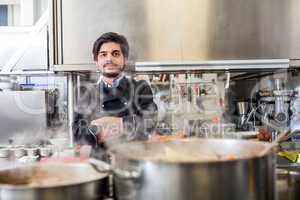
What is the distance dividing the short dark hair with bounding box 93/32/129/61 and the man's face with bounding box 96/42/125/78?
12 mm

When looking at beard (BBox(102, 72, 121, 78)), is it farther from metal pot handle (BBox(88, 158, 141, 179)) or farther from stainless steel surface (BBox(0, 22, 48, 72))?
metal pot handle (BBox(88, 158, 141, 179))

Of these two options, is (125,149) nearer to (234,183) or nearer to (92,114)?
(234,183)

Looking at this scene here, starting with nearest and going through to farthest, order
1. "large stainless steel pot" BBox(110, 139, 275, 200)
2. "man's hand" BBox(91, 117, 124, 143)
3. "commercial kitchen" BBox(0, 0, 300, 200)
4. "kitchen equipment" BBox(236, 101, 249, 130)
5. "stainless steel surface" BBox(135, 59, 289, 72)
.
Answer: "large stainless steel pot" BBox(110, 139, 275, 200) < "commercial kitchen" BBox(0, 0, 300, 200) < "man's hand" BBox(91, 117, 124, 143) < "stainless steel surface" BBox(135, 59, 289, 72) < "kitchen equipment" BBox(236, 101, 249, 130)

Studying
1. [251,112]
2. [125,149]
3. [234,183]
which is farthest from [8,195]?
[251,112]

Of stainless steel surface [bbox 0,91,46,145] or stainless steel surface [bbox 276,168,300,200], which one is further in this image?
stainless steel surface [bbox 0,91,46,145]

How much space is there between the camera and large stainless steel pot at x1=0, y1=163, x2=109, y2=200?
49cm

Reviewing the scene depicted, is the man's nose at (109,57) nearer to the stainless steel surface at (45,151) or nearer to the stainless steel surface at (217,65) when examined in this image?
the stainless steel surface at (217,65)

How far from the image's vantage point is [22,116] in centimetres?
193

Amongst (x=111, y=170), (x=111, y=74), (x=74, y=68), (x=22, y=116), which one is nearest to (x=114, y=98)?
(x=111, y=74)

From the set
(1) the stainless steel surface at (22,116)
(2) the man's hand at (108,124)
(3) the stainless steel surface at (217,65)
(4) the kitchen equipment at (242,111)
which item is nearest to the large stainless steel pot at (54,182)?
(2) the man's hand at (108,124)

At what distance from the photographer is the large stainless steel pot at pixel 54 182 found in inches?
19.4

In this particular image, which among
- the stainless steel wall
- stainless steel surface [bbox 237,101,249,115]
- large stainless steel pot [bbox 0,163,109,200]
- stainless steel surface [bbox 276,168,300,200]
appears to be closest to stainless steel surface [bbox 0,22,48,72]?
the stainless steel wall

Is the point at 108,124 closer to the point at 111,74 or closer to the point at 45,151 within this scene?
the point at 111,74

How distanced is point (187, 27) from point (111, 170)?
100 cm
